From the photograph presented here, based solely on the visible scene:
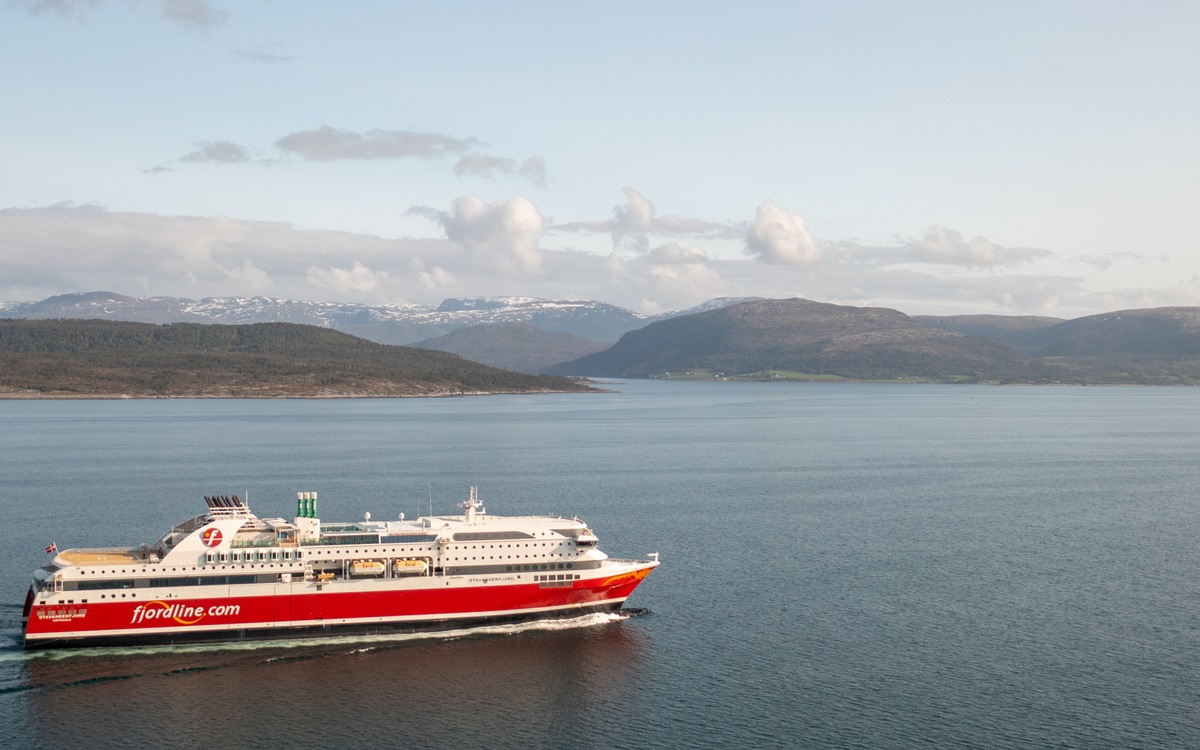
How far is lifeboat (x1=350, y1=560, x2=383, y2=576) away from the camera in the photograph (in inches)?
1994

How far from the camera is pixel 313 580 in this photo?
5025 centimetres

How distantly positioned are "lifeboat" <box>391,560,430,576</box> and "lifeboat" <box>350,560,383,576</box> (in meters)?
0.74

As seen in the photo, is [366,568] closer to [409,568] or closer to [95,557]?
[409,568]

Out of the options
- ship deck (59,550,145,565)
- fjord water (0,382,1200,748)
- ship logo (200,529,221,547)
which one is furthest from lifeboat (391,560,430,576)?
ship deck (59,550,145,565)

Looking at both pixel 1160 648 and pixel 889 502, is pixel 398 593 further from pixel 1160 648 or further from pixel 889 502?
pixel 889 502

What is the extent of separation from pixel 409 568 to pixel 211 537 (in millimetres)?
9662

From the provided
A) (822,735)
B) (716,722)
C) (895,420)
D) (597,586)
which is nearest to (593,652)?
(597,586)

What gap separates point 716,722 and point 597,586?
14.6 metres

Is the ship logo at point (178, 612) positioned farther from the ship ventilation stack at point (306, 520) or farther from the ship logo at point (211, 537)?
the ship ventilation stack at point (306, 520)

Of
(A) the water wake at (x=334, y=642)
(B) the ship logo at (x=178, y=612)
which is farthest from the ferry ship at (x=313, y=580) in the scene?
(A) the water wake at (x=334, y=642)

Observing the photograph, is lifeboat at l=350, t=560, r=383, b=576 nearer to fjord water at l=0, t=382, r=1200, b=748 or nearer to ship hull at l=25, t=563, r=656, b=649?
ship hull at l=25, t=563, r=656, b=649

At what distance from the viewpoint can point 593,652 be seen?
1914 inches

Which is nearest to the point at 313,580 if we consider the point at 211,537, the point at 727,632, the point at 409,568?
the point at 409,568

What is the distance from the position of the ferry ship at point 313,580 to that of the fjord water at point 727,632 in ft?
4.45
